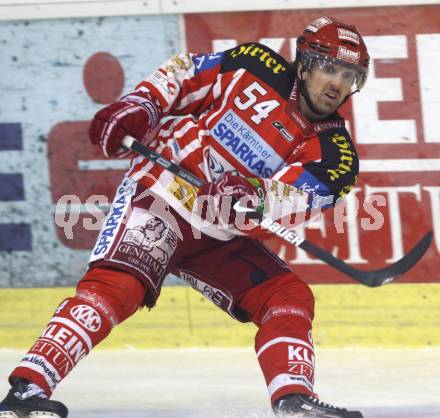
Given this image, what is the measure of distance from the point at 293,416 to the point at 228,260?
2.07 feet

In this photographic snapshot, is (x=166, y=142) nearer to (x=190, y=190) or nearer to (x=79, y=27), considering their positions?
(x=190, y=190)

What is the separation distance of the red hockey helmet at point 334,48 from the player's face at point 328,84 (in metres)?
0.02

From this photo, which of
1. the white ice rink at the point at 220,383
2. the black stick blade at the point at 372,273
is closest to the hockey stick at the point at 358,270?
the black stick blade at the point at 372,273

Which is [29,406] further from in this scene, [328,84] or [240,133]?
[328,84]

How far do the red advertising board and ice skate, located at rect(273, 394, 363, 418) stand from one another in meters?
1.79

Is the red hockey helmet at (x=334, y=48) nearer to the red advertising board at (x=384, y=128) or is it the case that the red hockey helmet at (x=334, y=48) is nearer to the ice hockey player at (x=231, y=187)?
the ice hockey player at (x=231, y=187)

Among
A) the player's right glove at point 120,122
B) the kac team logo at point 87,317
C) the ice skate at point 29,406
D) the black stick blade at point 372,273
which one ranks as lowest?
the ice skate at point 29,406

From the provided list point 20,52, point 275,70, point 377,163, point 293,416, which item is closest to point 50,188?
point 20,52

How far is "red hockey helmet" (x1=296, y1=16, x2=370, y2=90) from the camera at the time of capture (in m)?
3.60

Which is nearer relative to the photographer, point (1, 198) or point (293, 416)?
point (293, 416)

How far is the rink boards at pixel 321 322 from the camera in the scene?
16.4 ft

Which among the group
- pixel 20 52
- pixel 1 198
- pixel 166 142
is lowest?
pixel 166 142

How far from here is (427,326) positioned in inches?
197

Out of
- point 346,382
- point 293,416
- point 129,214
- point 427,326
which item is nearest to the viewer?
point 293,416
